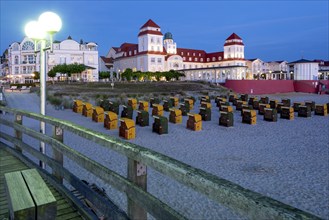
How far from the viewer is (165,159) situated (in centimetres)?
221

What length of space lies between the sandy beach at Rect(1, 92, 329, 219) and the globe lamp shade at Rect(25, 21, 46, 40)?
A: 4.04 metres

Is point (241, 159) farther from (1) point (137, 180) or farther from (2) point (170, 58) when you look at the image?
(2) point (170, 58)

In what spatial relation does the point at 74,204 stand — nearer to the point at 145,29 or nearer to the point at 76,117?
the point at 76,117

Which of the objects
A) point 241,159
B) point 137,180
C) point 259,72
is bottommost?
point 241,159

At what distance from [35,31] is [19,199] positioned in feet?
17.3

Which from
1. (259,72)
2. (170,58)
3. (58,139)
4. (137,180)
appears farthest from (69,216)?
(259,72)

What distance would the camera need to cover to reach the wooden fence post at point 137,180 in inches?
99.9

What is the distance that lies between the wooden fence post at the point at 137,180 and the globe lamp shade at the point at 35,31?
16.9 feet

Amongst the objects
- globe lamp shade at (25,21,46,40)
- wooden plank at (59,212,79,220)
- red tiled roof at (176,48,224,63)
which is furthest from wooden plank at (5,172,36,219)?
red tiled roof at (176,48,224,63)

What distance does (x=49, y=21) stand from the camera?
6.50 metres

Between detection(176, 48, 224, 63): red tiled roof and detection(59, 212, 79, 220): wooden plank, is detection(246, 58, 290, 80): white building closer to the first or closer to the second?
detection(176, 48, 224, 63): red tiled roof

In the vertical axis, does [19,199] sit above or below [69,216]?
above

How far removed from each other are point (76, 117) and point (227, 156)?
40.8 ft

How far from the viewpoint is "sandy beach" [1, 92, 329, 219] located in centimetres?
742
